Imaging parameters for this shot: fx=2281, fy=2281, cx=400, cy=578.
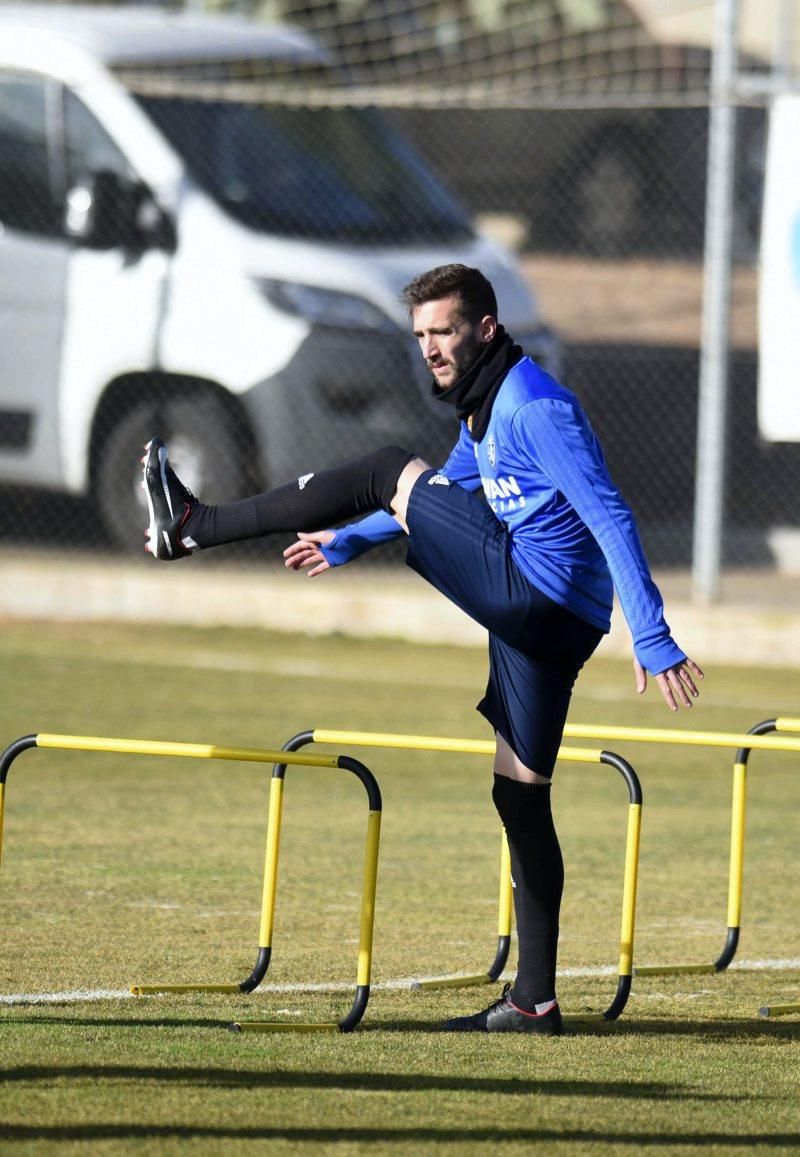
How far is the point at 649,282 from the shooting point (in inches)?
789

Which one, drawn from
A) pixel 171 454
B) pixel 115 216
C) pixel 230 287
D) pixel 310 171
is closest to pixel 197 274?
pixel 230 287

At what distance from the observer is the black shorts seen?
5.58 meters

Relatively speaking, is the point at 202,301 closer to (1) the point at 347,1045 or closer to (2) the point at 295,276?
(2) the point at 295,276

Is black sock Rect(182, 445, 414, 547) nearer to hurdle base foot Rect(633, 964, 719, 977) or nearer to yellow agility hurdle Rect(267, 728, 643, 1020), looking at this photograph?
yellow agility hurdle Rect(267, 728, 643, 1020)

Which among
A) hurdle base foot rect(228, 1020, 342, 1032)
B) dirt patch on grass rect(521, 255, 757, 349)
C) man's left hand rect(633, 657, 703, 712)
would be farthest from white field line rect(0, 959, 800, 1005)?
dirt patch on grass rect(521, 255, 757, 349)

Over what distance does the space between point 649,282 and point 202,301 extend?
673 cm

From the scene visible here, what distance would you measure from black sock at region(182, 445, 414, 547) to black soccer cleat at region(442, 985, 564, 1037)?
130 cm

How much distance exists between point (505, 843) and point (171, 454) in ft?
25.8

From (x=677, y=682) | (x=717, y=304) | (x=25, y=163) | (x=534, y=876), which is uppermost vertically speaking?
(x=25, y=163)

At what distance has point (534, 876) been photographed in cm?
584

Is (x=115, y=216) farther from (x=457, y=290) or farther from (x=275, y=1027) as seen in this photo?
(x=275, y=1027)

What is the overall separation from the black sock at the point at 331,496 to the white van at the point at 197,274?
8196 millimetres

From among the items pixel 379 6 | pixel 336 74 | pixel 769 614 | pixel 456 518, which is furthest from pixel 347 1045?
pixel 379 6

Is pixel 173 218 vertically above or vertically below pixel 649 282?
below
